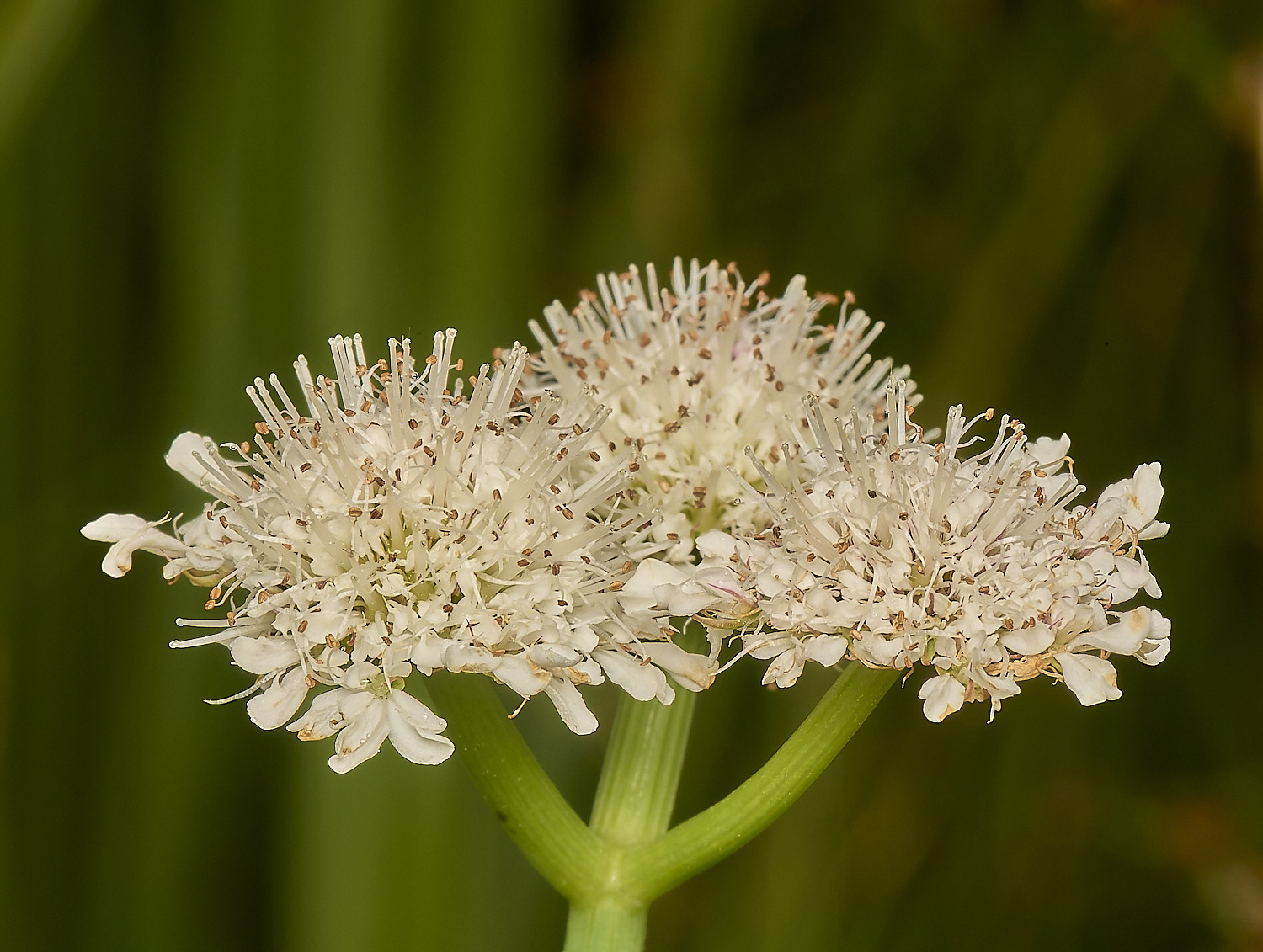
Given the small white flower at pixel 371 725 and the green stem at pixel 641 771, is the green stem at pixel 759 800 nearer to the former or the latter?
the green stem at pixel 641 771

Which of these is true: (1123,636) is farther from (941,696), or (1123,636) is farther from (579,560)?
(579,560)

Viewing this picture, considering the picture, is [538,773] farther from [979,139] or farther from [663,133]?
[979,139]

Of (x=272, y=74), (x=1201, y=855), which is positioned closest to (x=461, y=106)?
(x=272, y=74)

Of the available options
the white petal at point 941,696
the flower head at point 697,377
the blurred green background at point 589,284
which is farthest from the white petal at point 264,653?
the blurred green background at point 589,284

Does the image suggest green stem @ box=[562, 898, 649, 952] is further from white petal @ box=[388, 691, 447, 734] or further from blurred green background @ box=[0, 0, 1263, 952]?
blurred green background @ box=[0, 0, 1263, 952]

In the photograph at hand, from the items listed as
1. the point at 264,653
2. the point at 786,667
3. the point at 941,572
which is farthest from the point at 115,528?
the point at 941,572
